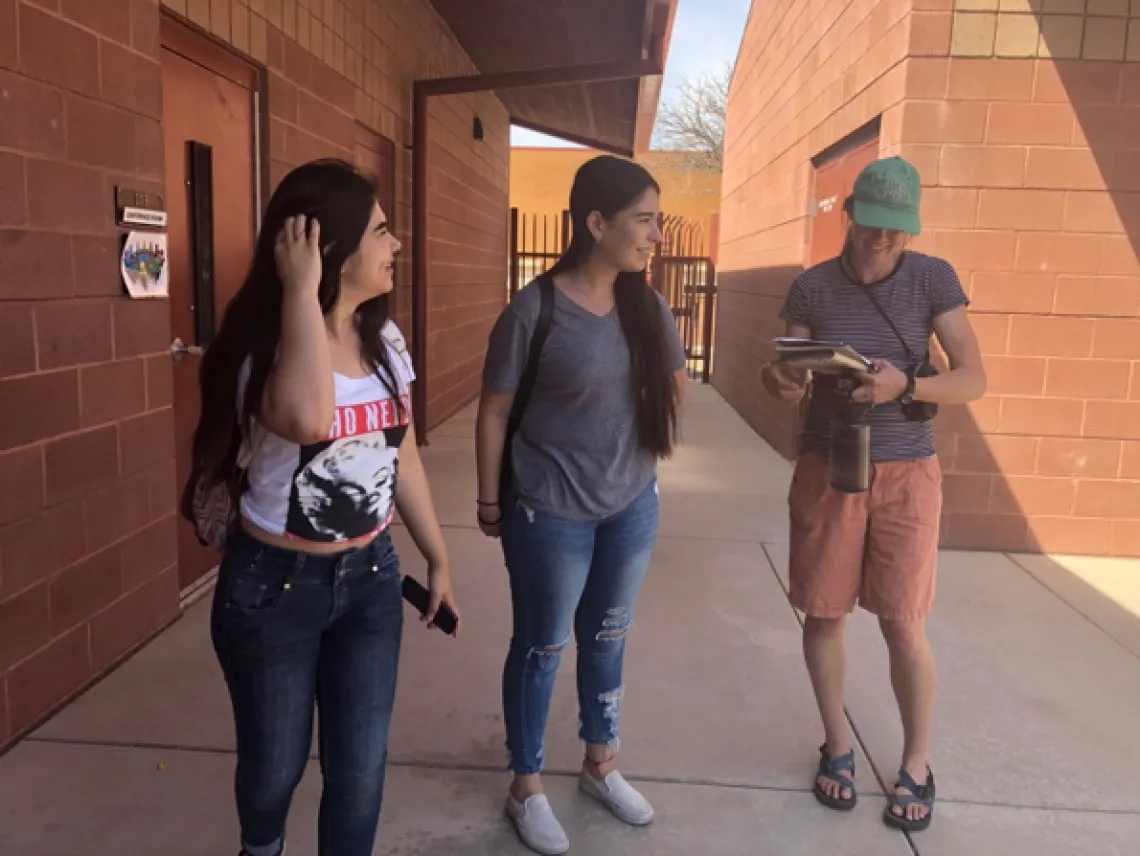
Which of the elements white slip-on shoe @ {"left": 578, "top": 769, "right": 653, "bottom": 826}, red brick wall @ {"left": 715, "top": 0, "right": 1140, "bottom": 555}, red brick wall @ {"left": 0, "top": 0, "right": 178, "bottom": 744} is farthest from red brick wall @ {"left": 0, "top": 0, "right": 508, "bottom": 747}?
red brick wall @ {"left": 715, "top": 0, "right": 1140, "bottom": 555}

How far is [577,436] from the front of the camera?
7.95 ft

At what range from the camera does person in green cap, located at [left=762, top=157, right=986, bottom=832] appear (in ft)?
8.53

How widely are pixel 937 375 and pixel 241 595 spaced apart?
184 centimetres

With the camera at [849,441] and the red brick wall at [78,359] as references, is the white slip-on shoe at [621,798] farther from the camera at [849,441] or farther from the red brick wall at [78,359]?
the red brick wall at [78,359]

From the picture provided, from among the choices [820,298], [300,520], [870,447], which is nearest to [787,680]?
[870,447]

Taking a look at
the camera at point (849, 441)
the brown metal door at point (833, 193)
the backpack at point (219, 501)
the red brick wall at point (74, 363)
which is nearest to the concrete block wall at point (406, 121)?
the red brick wall at point (74, 363)

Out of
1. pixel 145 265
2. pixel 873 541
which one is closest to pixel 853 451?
pixel 873 541

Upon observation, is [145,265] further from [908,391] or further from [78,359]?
[908,391]

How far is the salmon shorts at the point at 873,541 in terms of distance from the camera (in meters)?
2.64

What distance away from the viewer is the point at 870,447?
103 inches

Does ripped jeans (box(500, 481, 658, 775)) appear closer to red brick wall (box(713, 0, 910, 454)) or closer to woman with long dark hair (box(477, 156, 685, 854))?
woman with long dark hair (box(477, 156, 685, 854))

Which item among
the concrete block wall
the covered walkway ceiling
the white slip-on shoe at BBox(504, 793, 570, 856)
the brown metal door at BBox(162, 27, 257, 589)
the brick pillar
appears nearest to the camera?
the white slip-on shoe at BBox(504, 793, 570, 856)

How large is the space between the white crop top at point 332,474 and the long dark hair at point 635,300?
2.42 ft

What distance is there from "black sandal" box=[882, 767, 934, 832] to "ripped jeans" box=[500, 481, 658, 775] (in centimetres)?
83
